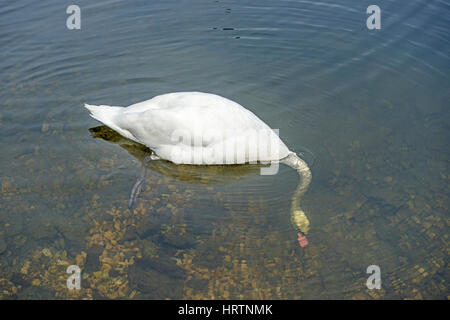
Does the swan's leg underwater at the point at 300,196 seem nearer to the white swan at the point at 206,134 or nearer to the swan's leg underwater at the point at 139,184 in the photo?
the white swan at the point at 206,134

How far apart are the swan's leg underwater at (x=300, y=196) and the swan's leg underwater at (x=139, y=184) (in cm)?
229

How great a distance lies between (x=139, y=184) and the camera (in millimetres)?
6703

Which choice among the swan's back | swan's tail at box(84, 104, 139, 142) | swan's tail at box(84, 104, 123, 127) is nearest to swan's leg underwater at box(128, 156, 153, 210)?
the swan's back

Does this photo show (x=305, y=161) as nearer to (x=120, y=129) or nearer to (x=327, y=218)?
(x=327, y=218)

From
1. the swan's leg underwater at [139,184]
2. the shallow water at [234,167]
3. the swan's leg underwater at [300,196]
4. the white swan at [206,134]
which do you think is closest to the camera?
the shallow water at [234,167]

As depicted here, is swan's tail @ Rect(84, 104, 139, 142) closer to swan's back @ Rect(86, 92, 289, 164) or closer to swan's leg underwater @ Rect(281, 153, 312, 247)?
swan's back @ Rect(86, 92, 289, 164)

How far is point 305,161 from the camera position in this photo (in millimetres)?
7121

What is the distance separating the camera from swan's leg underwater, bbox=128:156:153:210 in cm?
646

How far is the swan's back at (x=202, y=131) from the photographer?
659 centimetres

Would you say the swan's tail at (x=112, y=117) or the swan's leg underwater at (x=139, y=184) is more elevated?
the swan's tail at (x=112, y=117)

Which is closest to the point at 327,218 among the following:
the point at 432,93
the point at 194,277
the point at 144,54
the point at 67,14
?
the point at 194,277

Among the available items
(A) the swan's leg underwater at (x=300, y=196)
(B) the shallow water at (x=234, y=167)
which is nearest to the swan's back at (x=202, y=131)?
(A) the swan's leg underwater at (x=300, y=196)

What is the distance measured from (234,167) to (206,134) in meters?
0.93

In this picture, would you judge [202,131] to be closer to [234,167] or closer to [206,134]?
[206,134]
